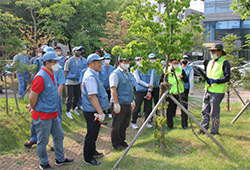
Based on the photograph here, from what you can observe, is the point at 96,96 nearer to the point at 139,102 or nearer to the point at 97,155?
the point at 97,155

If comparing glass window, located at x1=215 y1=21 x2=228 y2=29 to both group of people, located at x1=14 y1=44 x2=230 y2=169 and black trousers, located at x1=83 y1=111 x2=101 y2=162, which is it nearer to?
group of people, located at x1=14 y1=44 x2=230 y2=169

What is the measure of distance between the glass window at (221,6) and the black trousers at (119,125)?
37.1 meters

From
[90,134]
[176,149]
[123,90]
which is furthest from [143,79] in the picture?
[90,134]

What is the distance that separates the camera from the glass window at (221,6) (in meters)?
34.8

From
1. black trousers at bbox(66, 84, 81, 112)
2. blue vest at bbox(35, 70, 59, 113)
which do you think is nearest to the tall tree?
blue vest at bbox(35, 70, 59, 113)

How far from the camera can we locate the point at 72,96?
7.52 meters

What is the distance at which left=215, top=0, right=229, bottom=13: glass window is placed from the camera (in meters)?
34.8

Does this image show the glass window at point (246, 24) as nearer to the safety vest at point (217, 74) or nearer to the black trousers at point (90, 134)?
the safety vest at point (217, 74)

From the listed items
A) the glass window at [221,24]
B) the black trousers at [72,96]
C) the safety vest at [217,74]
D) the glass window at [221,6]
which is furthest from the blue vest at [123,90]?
the glass window at [221,24]

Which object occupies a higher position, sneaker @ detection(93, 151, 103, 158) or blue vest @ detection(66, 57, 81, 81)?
blue vest @ detection(66, 57, 81, 81)

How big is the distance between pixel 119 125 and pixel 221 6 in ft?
124

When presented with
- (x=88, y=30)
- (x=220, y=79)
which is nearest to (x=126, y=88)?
(x=220, y=79)

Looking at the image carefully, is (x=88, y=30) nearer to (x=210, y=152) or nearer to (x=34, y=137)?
(x=34, y=137)

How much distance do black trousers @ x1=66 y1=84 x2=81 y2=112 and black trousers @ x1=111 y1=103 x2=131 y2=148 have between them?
9.74ft
